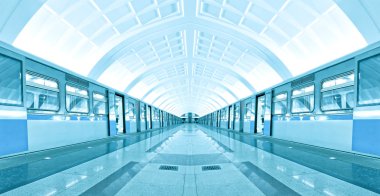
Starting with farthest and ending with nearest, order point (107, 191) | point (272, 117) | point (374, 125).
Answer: point (272, 117)
point (374, 125)
point (107, 191)

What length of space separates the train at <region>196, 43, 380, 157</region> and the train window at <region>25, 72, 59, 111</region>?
11.1 meters

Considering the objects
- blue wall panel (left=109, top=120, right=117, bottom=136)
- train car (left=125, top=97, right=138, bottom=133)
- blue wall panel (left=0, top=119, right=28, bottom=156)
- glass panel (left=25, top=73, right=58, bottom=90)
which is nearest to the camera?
blue wall panel (left=0, top=119, right=28, bottom=156)

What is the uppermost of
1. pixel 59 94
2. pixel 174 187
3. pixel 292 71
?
pixel 292 71

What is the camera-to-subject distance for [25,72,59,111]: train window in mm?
7027

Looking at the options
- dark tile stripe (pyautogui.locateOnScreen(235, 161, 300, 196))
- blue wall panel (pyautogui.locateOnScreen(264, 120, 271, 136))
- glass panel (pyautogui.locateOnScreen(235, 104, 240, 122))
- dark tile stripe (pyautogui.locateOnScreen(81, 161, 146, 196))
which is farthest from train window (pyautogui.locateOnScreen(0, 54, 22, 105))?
glass panel (pyautogui.locateOnScreen(235, 104, 240, 122))

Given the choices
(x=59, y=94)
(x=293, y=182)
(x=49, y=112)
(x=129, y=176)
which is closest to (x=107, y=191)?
(x=129, y=176)

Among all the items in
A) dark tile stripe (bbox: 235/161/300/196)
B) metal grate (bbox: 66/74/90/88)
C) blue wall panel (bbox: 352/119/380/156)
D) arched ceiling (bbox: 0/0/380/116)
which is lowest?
dark tile stripe (bbox: 235/161/300/196)

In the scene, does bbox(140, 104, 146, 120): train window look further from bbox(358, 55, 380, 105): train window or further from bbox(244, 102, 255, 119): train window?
bbox(358, 55, 380, 105): train window

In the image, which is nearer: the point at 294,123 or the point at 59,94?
the point at 59,94

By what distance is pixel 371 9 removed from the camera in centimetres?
564

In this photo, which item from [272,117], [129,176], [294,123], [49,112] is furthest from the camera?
[272,117]

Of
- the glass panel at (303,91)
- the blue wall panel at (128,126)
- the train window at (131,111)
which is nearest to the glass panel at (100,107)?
the blue wall panel at (128,126)

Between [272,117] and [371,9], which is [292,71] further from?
[371,9]

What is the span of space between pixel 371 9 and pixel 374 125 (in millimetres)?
3367
